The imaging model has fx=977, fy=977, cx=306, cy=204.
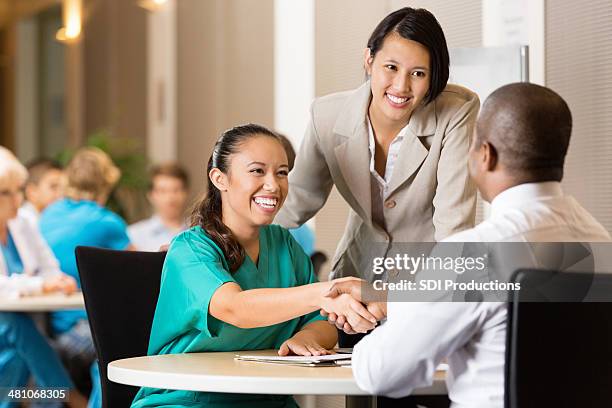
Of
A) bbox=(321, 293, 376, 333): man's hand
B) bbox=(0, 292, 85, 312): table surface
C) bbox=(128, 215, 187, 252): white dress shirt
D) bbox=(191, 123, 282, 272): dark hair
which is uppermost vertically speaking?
bbox=(191, 123, 282, 272): dark hair

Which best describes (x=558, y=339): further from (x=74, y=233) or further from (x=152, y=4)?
(x=152, y=4)

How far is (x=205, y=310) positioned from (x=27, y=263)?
2.22 m

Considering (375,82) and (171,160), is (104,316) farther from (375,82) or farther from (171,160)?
(171,160)

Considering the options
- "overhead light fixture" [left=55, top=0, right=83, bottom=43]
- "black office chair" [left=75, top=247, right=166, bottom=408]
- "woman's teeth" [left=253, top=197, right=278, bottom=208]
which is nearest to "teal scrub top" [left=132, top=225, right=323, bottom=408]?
"woman's teeth" [left=253, top=197, right=278, bottom=208]

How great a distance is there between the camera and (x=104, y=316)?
2.44m

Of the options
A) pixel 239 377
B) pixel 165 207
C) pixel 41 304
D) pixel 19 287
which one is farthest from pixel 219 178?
pixel 165 207

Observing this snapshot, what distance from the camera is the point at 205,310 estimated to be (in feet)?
6.74

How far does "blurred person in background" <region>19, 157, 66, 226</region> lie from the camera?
19.6ft

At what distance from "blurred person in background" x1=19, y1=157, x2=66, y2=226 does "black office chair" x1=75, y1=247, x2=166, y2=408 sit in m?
3.51

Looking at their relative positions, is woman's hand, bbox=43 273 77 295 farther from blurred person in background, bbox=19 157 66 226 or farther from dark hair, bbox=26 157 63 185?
dark hair, bbox=26 157 63 185

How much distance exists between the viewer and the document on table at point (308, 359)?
6.11 ft

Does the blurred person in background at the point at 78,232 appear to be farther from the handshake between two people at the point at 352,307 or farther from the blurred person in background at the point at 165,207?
the handshake between two people at the point at 352,307

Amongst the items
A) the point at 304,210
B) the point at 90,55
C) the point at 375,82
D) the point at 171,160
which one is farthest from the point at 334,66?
the point at 90,55

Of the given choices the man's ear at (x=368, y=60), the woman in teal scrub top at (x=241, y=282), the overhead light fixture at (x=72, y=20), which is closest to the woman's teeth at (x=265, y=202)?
the woman in teal scrub top at (x=241, y=282)
